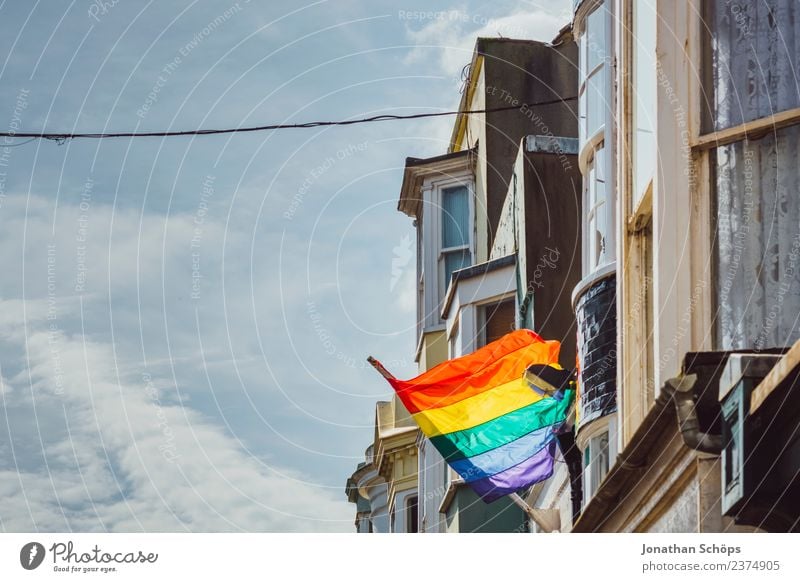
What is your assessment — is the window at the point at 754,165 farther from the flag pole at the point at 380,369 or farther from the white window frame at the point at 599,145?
the flag pole at the point at 380,369

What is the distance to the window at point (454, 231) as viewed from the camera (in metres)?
27.4

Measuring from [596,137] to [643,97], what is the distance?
257 cm

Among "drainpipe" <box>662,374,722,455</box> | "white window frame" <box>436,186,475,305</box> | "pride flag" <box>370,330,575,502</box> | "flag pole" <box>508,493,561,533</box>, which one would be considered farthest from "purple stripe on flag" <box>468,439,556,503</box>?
"white window frame" <box>436,186,475,305</box>

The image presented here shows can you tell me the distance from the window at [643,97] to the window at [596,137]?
4.93 ft

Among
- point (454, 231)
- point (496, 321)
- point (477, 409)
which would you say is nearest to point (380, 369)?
point (477, 409)

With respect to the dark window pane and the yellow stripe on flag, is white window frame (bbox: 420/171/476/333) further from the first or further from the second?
the yellow stripe on flag

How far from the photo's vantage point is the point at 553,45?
2584 centimetres

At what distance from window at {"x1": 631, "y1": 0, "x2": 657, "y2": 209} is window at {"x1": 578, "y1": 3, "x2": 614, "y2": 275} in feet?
4.93

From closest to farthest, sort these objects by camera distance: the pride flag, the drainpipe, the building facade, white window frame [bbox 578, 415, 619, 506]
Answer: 1. the building facade
2. the drainpipe
3. white window frame [bbox 578, 415, 619, 506]
4. the pride flag

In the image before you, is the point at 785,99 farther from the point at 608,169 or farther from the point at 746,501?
Answer: the point at 608,169

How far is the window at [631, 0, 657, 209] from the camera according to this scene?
12.5 metres

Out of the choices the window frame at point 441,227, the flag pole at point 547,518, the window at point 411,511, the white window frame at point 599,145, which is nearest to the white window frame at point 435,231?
the window frame at point 441,227

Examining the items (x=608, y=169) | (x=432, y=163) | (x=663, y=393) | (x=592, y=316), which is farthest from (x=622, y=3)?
(x=432, y=163)
